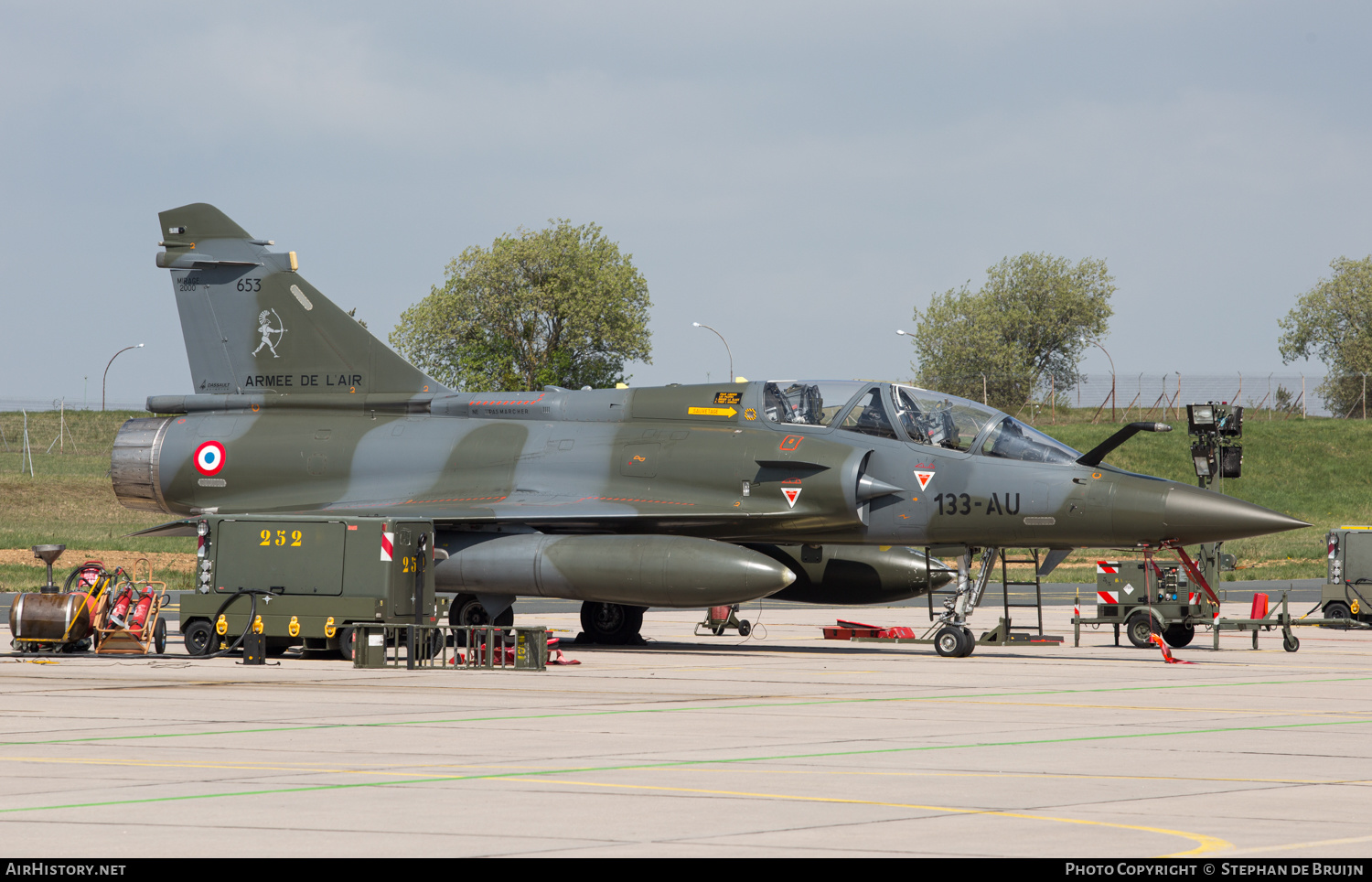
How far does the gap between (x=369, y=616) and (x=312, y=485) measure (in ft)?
17.1

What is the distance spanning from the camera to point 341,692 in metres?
13.8

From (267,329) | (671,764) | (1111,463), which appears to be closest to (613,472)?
(267,329)

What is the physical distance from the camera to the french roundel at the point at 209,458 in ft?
74.8

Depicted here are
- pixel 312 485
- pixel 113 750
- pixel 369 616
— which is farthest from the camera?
pixel 312 485

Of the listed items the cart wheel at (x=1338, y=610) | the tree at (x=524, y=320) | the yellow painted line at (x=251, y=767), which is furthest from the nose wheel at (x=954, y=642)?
the tree at (x=524, y=320)

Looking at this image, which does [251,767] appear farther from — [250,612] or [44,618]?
[44,618]

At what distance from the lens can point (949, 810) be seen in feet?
23.3

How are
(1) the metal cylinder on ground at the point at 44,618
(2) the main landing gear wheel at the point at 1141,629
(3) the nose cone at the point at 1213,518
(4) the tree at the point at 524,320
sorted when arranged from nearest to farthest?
(3) the nose cone at the point at 1213,518 < (1) the metal cylinder on ground at the point at 44,618 < (2) the main landing gear wheel at the point at 1141,629 < (4) the tree at the point at 524,320

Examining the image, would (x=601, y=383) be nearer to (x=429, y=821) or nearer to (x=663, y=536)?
(x=663, y=536)

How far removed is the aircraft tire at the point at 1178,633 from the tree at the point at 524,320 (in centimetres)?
6319

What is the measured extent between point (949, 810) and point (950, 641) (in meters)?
12.3

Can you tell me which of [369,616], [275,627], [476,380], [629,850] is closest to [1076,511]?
[369,616]

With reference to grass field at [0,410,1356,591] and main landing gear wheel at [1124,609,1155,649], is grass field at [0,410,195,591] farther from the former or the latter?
main landing gear wheel at [1124,609,1155,649]

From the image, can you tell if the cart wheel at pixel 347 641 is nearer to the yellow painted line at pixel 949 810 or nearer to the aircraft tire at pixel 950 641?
the aircraft tire at pixel 950 641
